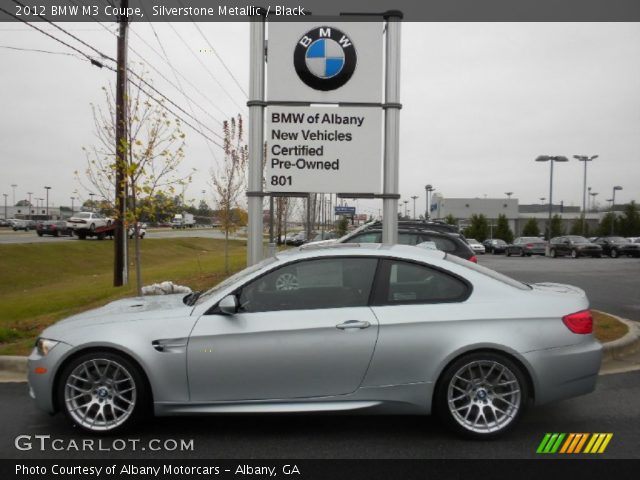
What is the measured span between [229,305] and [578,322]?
271 cm

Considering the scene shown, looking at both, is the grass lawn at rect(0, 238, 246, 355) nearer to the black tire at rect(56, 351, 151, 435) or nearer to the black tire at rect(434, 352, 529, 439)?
the black tire at rect(56, 351, 151, 435)

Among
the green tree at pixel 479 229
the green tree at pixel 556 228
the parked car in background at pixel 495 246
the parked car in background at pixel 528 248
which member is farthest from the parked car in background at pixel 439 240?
the green tree at pixel 479 229

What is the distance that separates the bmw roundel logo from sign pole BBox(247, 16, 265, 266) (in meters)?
0.57

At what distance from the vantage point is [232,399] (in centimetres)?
423

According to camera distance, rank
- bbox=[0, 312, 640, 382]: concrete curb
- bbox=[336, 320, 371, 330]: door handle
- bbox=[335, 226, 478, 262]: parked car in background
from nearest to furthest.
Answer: bbox=[336, 320, 371, 330]: door handle → bbox=[0, 312, 640, 382]: concrete curb → bbox=[335, 226, 478, 262]: parked car in background

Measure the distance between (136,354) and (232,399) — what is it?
2.62 ft

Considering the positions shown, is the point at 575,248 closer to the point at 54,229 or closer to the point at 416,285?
the point at 416,285

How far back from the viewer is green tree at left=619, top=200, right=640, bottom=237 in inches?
2050

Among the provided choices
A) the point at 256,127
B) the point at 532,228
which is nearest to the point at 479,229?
the point at 532,228

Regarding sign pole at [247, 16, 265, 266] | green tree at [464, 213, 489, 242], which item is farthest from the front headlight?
green tree at [464, 213, 489, 242]

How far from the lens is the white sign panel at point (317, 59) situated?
27.4 feet

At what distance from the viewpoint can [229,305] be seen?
13.8ft

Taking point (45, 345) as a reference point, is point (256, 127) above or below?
above

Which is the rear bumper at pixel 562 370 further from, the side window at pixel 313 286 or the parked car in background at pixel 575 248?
the parked car in background at pixel 575 248
